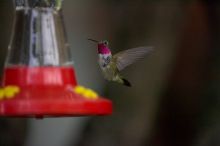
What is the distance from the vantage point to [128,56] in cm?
395

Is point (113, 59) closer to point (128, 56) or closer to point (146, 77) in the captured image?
point (128, 56)

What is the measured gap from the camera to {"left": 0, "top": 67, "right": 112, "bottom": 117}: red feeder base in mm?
2650

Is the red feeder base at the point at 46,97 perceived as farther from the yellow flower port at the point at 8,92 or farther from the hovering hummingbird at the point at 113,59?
the hovering hummingbird at the point at 113,59

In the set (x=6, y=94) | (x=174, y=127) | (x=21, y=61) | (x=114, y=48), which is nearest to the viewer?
(x=6, y=94)

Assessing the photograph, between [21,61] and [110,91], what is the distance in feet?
10.1

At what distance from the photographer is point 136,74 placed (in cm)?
623

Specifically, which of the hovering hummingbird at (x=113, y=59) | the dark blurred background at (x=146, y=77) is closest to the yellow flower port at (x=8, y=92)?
the hovering hummingbird at (x=113, y=59)

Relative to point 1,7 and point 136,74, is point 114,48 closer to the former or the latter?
point 136,74

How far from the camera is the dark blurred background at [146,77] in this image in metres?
6.05

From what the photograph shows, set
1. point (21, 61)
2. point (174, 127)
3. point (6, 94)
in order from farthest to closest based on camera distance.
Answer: point (174, 127), point (21, 61), point (6, 94)

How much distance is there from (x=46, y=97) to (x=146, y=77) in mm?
3482

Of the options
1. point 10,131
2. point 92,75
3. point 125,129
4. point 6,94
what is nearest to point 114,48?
point 92,75

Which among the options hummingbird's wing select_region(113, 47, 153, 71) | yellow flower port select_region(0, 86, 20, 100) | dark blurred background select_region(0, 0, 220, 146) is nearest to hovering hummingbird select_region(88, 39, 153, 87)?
hummingbird's wing select_region(113, 47, 153, 71)

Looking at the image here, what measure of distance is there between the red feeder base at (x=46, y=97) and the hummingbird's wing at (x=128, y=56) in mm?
692
